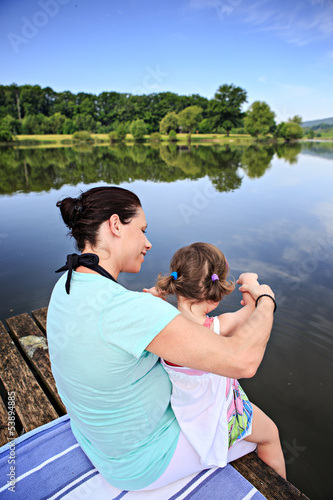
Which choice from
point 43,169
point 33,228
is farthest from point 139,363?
point 43,169

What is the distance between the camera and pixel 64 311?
3.88ft

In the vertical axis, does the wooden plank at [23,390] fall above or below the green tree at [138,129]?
below

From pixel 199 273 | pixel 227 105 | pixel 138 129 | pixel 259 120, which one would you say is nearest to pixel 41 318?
pixel 199 273

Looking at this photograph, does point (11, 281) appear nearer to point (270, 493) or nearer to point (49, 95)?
point (270, 493)

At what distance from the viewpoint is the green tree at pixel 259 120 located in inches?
2343

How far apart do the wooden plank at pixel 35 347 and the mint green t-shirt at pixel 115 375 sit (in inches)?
45.6

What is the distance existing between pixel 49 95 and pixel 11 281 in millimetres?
75160

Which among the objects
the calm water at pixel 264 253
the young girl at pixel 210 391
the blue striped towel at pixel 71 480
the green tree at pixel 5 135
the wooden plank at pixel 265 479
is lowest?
the calm water at pixel 264 253

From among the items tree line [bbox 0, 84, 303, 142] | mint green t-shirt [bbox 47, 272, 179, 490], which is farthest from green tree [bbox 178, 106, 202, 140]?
mint green t-shirt [bbox 47, 272, 179, 490]

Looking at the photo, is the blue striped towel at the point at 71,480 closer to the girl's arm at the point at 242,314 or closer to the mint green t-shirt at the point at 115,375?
the mint green t-shirt at the point at 115,375

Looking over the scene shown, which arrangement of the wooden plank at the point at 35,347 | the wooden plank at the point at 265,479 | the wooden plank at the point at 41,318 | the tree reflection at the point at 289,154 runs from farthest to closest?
the tree reflection at the point at 289,154 → the wooden plank at the point at 41,318 → the wooden plank at the point at 35,347 → the wooden plank at the point at 265,479

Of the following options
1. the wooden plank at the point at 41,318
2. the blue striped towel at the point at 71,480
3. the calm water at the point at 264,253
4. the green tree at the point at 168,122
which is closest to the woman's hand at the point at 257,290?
the blue striped towel at the point at 71,480

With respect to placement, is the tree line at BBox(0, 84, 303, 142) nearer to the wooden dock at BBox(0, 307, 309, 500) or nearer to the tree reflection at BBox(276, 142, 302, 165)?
the tree reflection at BBox(276, 142, 302, 165)

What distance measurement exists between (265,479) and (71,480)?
0.95 m
